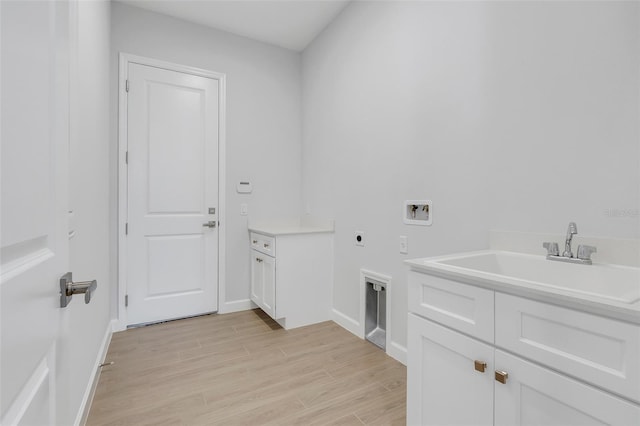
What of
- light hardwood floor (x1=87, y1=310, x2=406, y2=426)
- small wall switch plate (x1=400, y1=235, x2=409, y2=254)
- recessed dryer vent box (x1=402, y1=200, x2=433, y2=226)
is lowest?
light hardwood floor (x1=87, y1=310, x2=406, y2=426)

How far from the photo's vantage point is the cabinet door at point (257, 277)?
3008 mm

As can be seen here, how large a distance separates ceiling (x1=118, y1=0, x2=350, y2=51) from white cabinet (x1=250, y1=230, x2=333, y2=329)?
206 centimetres

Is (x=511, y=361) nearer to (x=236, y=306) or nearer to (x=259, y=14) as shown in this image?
(x=236, y=306)

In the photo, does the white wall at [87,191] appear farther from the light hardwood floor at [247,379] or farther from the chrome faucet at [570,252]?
the chrome faucet at [570,252]

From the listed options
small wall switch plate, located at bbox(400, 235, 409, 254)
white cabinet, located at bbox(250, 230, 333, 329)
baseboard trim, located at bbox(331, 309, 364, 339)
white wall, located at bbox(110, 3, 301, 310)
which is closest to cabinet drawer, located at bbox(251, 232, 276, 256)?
white cabinet, located at bbox(250, 230, 333, 329)

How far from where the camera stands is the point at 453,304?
3.88 ft

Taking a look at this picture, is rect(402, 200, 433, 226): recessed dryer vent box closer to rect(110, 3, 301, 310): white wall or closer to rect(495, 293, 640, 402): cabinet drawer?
rect(495, 293, 640, 402): cabinet drawer

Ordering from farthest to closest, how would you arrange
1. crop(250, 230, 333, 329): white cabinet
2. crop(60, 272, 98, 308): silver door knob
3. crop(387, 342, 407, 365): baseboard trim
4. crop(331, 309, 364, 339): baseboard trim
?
crop(250, 230, 333, 329): white cabinet, crop(331, 309, 364, 339): baseboard trim, crop(387, 342, 407, 365): baseboard trim, crop(60, 272, 98, 308): silver door knob

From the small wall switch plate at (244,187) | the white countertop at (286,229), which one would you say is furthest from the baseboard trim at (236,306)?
the small wall switch plate at (244,187)

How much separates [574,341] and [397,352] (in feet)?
4.94

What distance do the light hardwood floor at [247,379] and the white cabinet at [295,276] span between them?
157 millimetres

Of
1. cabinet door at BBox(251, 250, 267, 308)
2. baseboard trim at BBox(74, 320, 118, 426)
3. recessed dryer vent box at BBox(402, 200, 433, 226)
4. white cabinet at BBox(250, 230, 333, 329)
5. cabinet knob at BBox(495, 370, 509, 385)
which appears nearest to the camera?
cabinet knob at BBox(495, 370, 509, 385)

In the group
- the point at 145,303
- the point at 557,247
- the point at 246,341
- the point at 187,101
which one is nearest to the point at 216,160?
the point at 187,101

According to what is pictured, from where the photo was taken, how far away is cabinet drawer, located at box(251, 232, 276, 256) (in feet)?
9.07
